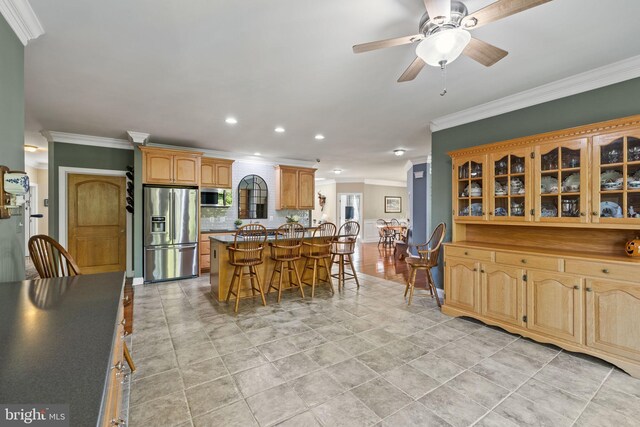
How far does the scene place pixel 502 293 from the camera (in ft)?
9.82

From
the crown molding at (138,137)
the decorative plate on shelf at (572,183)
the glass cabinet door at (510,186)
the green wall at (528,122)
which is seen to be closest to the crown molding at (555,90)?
the green wall at (528,122)

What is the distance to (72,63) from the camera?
2.55 meters

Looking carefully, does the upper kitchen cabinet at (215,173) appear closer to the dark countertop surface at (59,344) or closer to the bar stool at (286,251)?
the bar stool at (286,251)

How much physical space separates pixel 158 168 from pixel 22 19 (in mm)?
3298

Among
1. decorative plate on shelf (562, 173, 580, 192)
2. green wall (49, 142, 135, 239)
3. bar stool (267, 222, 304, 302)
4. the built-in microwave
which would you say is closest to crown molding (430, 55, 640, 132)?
decorative plate on shelf (562, 173, 580, 192)

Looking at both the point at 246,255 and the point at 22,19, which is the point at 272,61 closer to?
the point at 22,19

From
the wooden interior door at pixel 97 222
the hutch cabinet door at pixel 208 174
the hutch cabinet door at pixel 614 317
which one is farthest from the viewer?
the hutch cabinet door at pixel 208 174

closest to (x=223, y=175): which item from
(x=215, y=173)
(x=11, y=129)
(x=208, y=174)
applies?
(x=215, y=173)

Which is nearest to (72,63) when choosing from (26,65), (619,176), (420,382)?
(26,65)

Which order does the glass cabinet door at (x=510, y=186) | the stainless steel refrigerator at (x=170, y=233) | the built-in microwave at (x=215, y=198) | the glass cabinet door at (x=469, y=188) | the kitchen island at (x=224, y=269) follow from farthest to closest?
the built-in microwave at (x=215, y=198) → the stainless steel refrigerator at (x=170, y=233) → the kitchen island at (x=224, y=269) → the glass cabinet door at (x=469, y=188) → the glass cabinet door at (x=510, y=186)

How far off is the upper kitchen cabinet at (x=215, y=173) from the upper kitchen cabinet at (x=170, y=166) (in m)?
0.43

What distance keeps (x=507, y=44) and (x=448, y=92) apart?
899 mm

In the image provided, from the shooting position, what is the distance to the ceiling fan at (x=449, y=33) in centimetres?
156

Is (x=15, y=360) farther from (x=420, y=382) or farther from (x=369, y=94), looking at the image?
(x=369, y=94)
